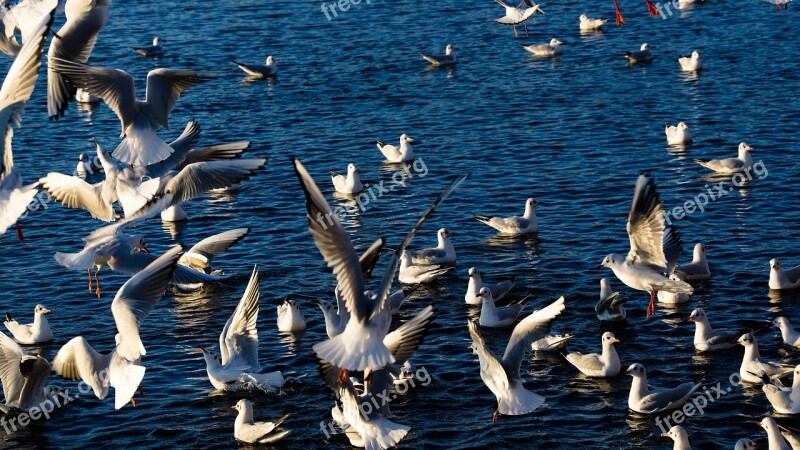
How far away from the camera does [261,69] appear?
36156mm

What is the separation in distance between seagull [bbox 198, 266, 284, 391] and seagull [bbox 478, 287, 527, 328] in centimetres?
356

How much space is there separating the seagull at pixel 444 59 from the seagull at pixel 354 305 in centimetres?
2205

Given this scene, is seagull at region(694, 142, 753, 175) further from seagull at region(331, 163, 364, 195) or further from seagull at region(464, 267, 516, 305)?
seagull at region(464, 267, 516, 305)

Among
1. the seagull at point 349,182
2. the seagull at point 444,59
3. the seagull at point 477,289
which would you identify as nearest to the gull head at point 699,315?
the seagull at point 477,289

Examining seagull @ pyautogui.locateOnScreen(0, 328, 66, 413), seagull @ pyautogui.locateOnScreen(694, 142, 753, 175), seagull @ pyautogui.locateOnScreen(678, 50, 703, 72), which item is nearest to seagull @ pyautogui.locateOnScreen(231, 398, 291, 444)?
seagull @ pyautogui.locateOnScreen(0, 328, 66, 413)

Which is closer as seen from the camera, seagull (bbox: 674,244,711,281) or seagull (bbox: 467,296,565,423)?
seagull (bbox: 467,296,565,423)

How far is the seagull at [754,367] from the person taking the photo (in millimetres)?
17297

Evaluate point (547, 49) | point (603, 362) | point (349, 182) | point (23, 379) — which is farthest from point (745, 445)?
point (547, 49)

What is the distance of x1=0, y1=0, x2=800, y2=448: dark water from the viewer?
17.5m

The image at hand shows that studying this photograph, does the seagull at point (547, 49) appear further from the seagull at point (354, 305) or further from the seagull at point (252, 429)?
the seagull at point (354, 305)

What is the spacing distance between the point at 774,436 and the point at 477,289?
6390mm

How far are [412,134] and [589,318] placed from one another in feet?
38.0

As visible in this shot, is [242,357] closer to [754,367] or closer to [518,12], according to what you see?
[754,367]

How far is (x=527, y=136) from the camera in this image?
97.7 feet
